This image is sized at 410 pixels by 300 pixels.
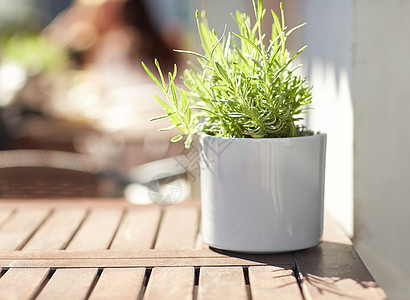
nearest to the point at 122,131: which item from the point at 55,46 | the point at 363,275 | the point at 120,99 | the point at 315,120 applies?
the point at 120,99

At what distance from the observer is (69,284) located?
24.1 inches

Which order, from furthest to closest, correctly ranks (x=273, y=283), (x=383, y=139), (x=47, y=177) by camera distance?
(x=47, y=177) → (x=383, y=139) → (x=273, y=283)

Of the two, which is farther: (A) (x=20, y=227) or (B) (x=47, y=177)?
(B) (x=47, y=177)

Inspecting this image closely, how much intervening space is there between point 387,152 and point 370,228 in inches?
4.6

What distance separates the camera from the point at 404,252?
822mm

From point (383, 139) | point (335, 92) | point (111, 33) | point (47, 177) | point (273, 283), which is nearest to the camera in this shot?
point (273, 283)

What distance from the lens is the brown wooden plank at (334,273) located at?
57 centimetres

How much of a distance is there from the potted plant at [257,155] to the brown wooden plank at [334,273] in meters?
0.02

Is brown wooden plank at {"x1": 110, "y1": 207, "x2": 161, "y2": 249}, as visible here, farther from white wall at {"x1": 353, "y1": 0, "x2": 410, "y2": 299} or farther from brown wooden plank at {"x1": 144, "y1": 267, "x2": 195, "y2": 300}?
white wall at {"x1": 353, "y1": 0, "x2": 410, "y2": 299}

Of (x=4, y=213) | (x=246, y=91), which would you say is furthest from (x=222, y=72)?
(x=4, y=213)

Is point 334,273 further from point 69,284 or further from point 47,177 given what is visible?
point 47,177

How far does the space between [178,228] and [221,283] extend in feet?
0.89

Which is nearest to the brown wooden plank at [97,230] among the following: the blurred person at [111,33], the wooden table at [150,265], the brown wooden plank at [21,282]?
the wooden table at [150,265]

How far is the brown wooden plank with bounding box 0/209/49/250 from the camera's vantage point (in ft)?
2.59
